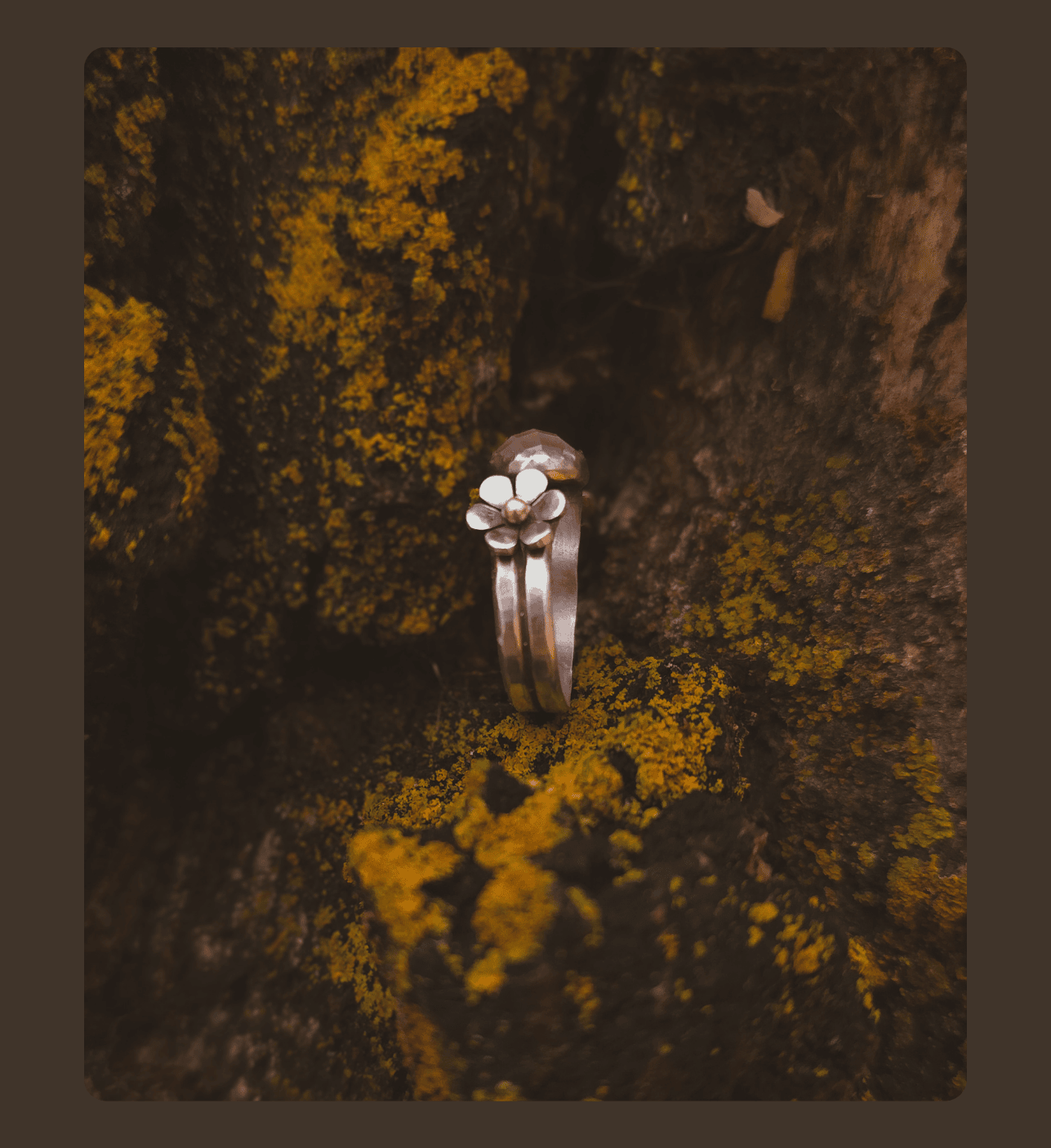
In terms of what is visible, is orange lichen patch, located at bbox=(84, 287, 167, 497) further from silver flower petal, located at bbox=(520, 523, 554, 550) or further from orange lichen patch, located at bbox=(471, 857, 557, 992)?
orange lichen patch, located at bbox=(471, 857, 557, 992)

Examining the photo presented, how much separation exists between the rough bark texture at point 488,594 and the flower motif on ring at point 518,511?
0.19 meters

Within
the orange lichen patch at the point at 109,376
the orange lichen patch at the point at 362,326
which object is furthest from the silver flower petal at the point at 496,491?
the orange lichen patch at the point at 109,376

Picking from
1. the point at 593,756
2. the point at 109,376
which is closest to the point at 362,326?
the point at 109,376

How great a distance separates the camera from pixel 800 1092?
1.14 m

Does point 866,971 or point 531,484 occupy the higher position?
point 531,484

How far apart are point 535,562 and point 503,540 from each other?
69 millimetres

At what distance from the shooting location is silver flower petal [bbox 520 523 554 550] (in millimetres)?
1106

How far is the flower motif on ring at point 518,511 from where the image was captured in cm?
112

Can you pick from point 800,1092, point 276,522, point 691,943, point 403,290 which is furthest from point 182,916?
point 403,290

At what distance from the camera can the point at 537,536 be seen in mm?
1108

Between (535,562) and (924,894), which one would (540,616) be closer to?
(535,562)

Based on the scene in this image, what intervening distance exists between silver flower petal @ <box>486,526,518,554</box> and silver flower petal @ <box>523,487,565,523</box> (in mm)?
52

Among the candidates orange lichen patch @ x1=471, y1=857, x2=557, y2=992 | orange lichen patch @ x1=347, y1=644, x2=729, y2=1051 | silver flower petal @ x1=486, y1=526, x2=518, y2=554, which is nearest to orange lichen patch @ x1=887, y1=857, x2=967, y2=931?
orange lichen patch @ x1=347, y1=644, x2=729, y2=1051

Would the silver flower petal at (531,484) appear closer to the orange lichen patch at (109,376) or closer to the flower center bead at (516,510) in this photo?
the flower center bead at (516,510)
